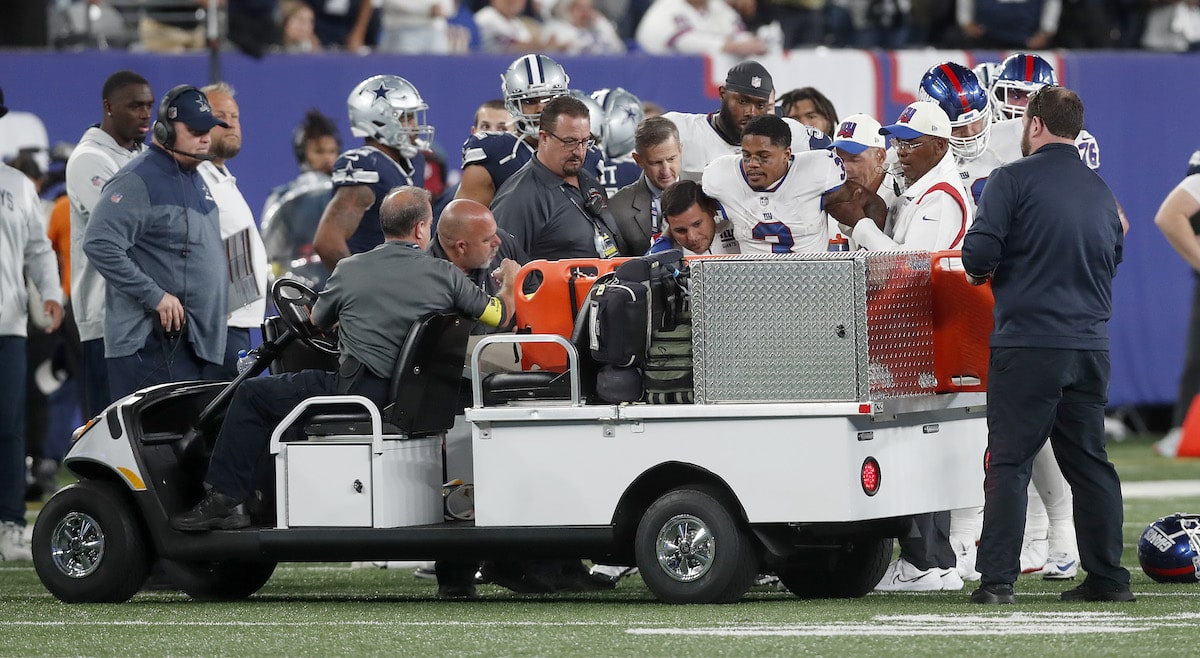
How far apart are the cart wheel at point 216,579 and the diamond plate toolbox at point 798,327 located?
213 centimetres

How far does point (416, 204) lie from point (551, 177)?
3.39 ft

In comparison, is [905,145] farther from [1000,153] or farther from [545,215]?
[545,215]

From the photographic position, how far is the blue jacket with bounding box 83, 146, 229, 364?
806 cm

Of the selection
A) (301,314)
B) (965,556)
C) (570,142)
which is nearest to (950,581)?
(965,556)

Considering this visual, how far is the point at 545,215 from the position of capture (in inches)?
A: 321

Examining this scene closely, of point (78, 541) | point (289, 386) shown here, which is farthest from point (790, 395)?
point (78, 541)

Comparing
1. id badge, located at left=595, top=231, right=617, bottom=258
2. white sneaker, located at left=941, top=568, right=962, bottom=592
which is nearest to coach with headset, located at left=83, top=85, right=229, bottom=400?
id badge, located at left=595, top=231, right=617, bottom=258

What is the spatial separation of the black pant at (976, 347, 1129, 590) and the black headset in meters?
3.53

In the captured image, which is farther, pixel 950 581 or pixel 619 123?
pixel 619 123

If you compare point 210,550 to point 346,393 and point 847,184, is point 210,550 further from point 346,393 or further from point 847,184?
point 847,184

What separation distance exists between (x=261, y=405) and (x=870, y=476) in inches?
87.6

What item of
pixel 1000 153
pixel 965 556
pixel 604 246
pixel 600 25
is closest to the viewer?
pixel 604 246

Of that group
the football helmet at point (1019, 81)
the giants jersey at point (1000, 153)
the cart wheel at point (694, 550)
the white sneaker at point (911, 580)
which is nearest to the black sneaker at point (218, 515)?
the cart wheel at point (694, 550)

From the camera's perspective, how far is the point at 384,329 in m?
→ 7.16
